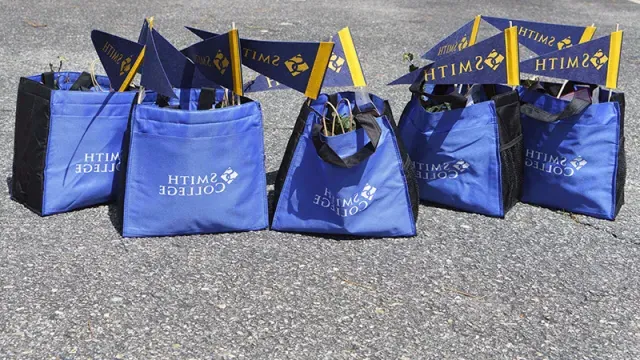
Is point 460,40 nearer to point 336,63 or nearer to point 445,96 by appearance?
point 445,96

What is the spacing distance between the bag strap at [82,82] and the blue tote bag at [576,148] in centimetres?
196

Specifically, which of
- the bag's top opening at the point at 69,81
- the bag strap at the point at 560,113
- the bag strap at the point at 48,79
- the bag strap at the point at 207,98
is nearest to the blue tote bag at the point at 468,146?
the bag strap at the point at 560,113

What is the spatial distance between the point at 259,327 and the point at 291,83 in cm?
105

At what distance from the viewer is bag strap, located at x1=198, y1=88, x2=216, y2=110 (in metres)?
3.65

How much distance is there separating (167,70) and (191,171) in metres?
0.45

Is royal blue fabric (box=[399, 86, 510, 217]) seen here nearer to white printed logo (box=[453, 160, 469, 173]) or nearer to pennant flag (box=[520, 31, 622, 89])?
white printed logo (box=[453, 160, 469, 173])

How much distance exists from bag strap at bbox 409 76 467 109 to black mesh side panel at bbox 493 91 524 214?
0.14 m

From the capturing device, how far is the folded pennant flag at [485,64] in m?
3.56

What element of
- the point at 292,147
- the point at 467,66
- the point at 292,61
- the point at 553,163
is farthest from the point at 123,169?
the point at 553,163

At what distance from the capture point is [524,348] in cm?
284

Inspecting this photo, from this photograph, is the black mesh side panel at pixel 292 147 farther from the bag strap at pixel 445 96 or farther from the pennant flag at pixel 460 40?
the pennant flag at pixel 460 40

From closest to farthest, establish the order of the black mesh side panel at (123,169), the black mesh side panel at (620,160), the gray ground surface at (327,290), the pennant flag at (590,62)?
the gray ground surface at (327,290) < the black mesh side panel at (123,169) < the pennant flag at (590,62) < the black mesh side panel at (620,160)

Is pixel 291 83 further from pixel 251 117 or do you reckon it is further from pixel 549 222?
pixel 549 222

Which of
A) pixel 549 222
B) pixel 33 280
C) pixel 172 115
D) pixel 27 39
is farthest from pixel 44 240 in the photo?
pixel 27 39
